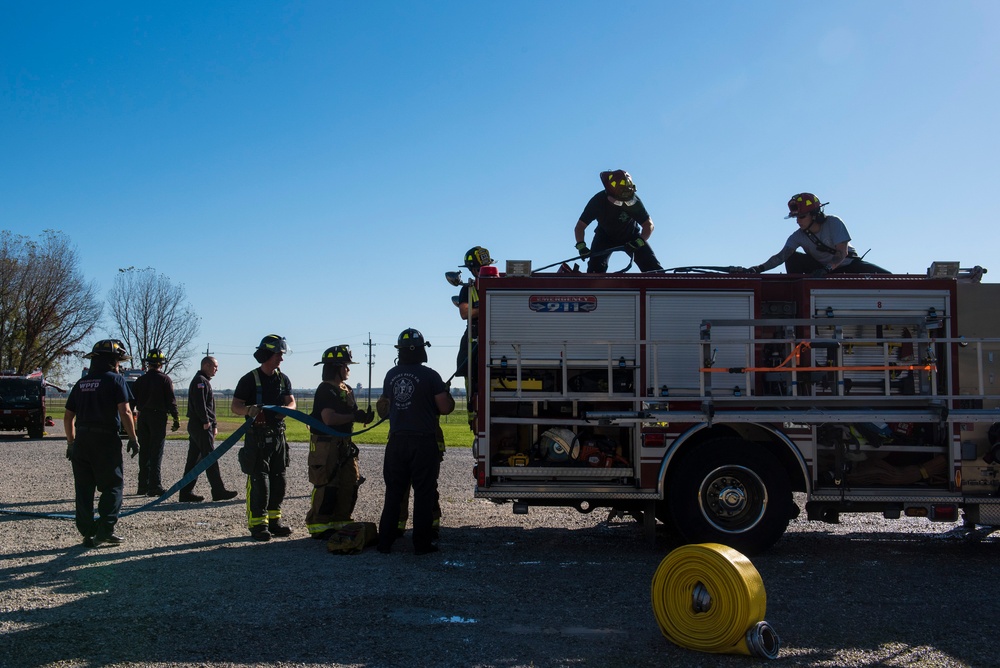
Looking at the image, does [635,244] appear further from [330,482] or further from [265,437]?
[265,437]

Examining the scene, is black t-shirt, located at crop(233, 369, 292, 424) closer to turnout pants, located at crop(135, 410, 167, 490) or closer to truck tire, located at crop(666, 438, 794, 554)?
turnout pants, located at crop(135, 410, 167, 490)

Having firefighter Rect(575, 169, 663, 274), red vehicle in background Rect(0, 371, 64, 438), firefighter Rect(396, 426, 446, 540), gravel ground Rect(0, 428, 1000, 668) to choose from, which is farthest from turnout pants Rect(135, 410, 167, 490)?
red vehicle in background Rect(0, 371, 64, 438)

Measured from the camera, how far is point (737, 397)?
714 centimetres

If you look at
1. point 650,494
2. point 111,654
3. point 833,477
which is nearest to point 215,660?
point 111,654

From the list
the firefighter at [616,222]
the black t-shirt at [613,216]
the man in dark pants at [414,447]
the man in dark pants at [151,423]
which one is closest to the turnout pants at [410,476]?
the man in dark pants at [414,447]

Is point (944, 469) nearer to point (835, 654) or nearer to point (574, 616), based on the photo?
point (835, 654)

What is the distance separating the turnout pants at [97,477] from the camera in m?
7.58

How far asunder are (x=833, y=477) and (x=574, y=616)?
10.7 ft

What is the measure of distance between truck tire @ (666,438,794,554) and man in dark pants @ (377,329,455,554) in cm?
212

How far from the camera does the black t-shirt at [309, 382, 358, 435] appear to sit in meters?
8.05

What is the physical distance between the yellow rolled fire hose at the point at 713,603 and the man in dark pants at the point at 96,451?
5187 millimetres

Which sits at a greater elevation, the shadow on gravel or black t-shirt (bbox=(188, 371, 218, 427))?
black t-shirt (bbox=(188, 371, 218, 427))

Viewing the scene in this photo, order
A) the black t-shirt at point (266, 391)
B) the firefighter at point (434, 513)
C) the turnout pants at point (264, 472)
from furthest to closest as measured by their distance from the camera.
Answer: the black t-shirt at point (266, 391)
the turnout pants at point (264, 472)
the firefighter at point (434, 513)

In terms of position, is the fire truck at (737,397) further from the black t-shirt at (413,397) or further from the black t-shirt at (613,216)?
the black t-shirt at (613,216)
